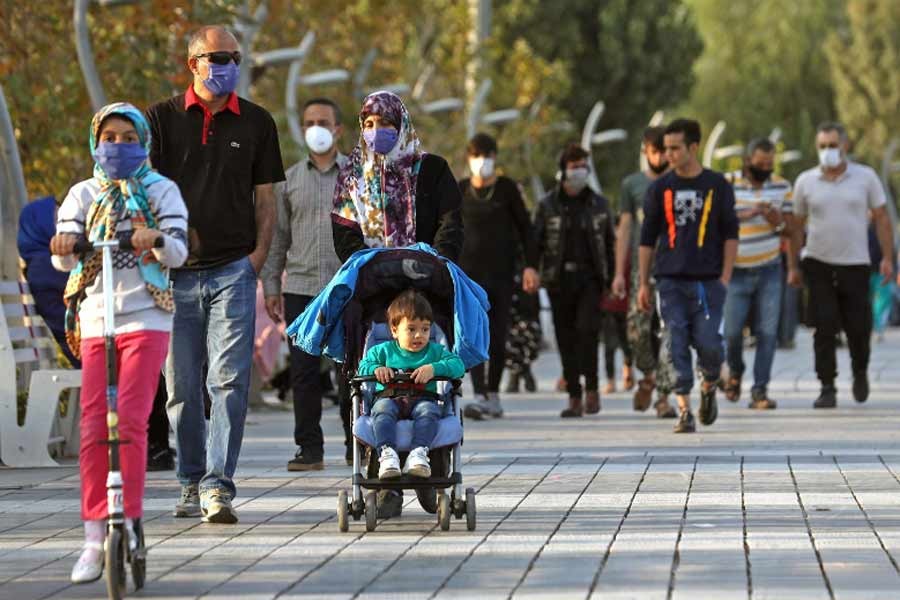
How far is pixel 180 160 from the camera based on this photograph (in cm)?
1020

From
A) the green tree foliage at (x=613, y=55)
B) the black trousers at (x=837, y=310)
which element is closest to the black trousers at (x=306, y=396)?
the black trousers at (x=837, y=310)

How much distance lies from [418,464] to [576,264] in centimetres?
814

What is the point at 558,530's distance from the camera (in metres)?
9.57

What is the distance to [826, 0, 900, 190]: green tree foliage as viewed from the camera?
87.1 meters

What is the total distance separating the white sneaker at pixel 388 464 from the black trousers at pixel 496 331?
728cm

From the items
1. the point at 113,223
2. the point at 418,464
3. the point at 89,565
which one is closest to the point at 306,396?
the point at 418,464

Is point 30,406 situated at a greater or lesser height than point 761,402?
greater

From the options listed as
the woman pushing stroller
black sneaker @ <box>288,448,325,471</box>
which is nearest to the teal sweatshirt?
the woman pushing stroller

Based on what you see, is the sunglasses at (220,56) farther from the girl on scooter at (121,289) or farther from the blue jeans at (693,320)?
the blue jeans at (693,320)

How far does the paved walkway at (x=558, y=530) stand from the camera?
8031 mm

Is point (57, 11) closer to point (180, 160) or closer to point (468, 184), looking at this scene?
point (468, 184)

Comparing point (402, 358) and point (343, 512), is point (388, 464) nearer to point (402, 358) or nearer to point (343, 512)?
point (343, 512)

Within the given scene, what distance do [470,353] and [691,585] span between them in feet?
7.32

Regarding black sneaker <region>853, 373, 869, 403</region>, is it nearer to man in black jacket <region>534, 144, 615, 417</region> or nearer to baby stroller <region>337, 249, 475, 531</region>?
man in black jacket <region>534, 144, 615, 417</region>
